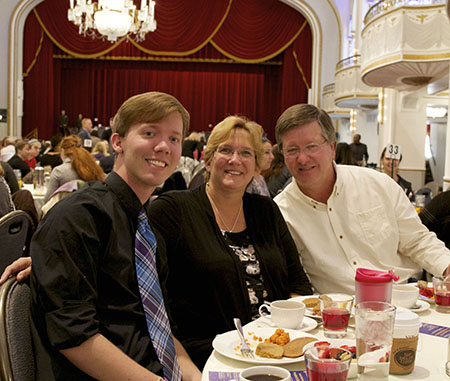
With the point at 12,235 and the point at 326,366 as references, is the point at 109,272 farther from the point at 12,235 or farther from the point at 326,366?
the point at 12,235

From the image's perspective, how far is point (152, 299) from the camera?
161cm

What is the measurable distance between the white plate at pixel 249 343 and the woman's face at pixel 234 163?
2.75 ft

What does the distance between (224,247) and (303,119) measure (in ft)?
2.35

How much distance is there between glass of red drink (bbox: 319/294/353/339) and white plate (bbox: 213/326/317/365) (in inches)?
3.2

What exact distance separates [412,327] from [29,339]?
3.24 feet

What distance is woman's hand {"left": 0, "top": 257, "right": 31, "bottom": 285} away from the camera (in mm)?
1502

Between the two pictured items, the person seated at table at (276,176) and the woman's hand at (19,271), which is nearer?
the woman's hand at (19,271)

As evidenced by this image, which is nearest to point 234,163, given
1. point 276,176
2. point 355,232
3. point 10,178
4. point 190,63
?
point 355,232

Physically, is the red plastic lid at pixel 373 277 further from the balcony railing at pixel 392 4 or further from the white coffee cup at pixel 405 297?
the balcony railing at pixel 392 4

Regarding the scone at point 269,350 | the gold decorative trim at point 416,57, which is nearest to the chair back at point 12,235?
the scone at point 269,350

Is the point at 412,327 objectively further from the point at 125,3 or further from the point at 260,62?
the point at 260,62

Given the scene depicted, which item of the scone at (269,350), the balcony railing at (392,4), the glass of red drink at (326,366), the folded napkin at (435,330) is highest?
the balcony railing at (392,4)

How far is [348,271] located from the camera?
2.51 meters

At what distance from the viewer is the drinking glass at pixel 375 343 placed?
1.28 m
